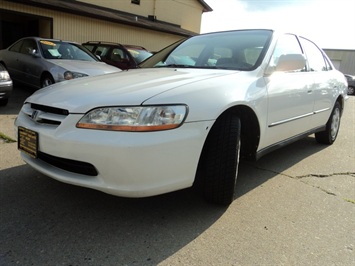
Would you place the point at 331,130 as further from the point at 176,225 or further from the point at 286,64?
the point at 176,225

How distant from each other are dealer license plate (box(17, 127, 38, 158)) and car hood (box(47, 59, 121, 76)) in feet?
12.7

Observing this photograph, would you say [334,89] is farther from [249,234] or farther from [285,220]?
[249,234]

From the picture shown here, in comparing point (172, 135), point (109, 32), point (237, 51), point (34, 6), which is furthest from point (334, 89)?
point (109, 32)

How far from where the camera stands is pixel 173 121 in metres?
2.20

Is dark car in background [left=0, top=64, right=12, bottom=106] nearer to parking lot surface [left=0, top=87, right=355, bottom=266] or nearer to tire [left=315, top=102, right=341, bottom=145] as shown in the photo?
parking lot surface [left=0, top=87, right=355, bottom=266]

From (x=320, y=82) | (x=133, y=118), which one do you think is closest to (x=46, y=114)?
(x=133, y=118)

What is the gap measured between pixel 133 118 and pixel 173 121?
26 cm

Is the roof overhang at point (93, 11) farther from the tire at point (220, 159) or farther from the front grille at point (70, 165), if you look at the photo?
the tire at point (220, 159)

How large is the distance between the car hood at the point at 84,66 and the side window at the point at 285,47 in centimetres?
383

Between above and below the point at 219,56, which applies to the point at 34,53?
below

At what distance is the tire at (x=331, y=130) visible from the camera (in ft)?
16.1

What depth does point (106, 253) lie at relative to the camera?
6.79ft

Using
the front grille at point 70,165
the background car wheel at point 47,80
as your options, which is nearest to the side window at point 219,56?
the front grille at point 70,165

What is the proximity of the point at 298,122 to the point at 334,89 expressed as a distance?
1.43 m
